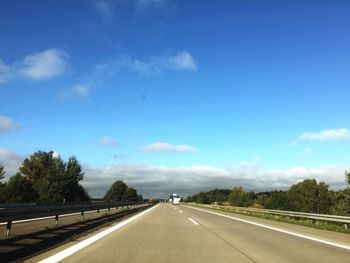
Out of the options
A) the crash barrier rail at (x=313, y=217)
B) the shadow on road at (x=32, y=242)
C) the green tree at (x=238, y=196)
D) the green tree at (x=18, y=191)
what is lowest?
the shadow on road at (x=32, y=242)

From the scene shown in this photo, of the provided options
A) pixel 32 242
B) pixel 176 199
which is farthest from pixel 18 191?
pixel 32 242

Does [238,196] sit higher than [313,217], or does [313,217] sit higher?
[238,196]

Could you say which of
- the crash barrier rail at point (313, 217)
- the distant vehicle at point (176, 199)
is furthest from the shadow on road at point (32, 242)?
the distant vehicle at point (176, 199)

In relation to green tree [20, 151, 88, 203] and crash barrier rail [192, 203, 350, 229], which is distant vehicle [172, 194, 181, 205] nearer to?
green tree [20, 151, 88, 203]

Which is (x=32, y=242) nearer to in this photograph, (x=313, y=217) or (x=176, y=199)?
(x=313, y=217)

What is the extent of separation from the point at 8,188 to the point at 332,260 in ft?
305

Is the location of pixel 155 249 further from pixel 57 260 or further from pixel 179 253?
pixel 57 260

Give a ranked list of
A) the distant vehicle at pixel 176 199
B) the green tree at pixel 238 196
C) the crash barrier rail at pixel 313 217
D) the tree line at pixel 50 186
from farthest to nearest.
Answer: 1. the green tree at pixel 238 196
2. the distant vehicle at pixel 176 199
3. the tree line at pixel 50 186
4. the crash barrier rail at pixel 313 217

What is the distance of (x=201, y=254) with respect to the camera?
1291cm

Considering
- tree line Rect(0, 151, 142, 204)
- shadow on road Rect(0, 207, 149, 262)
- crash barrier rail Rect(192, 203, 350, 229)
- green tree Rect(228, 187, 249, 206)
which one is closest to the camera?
shadow on road Rect(0, 207, 149, 262)

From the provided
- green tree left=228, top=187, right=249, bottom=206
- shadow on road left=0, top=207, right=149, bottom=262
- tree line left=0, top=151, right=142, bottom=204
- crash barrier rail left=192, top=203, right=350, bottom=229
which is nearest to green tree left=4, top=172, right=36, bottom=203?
tree line left=0, top=151, right=142, bottom=204

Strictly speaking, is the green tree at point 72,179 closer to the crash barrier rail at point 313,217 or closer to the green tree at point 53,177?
the green tree at point 53,177

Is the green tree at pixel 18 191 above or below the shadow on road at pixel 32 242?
above

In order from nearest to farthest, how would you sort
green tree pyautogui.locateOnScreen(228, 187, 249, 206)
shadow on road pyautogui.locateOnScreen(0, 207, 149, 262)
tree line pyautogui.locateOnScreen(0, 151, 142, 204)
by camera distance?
shadow on road pyautogui.locateOnScreen(0, 207, 149, 262), tree line pyautogui.locateOnScreen(0, 151, 142, 204), green tree pyautogui.locateOnScreen(228, 187, 249, 206)
